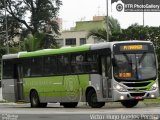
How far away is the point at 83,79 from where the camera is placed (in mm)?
27906

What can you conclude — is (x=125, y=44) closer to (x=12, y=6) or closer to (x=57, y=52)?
(x=57, y=52)

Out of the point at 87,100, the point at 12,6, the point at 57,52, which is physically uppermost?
the point at 12,6

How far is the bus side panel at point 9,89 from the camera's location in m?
34.0

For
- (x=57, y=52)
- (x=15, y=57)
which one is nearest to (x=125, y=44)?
(x=57, y=52)

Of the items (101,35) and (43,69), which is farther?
(101,35)

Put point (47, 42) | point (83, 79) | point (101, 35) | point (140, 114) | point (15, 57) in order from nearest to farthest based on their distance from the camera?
point (140, 114) → point (83, 79) → point (15, 57) → point (101, 35) → point (47, 42)

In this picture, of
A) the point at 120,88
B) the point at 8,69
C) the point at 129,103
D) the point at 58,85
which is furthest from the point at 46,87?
the point at 120,88

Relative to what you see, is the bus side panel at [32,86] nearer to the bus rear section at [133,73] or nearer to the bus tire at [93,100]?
the bus tire at [93,100]

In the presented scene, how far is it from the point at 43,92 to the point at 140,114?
20.0m

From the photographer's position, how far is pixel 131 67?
26047mm

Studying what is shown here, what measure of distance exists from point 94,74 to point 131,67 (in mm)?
1935

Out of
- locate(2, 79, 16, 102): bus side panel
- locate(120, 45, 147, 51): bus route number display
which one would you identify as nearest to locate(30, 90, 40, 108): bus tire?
locate(2, 79, 16, 102): bus side panel

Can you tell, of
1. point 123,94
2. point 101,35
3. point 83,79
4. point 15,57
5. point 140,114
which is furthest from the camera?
point 101,35

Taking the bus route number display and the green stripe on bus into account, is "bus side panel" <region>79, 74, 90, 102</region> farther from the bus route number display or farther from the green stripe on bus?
the bus route number display
